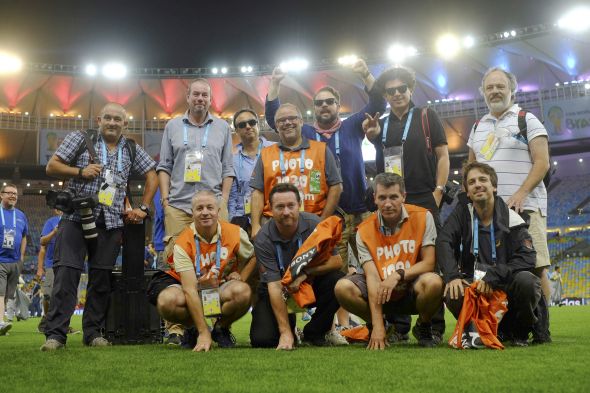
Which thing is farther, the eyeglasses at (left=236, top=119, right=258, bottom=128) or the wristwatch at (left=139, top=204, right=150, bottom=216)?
the eyeglasses at (left=236, top=119, right=258, bottom=128)

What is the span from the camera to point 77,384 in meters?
2.60

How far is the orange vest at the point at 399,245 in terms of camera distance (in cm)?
411

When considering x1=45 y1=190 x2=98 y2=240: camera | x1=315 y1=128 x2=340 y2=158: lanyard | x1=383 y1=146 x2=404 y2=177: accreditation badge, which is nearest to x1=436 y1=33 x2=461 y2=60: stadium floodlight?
x1=315 y1=128 x2=340 y2=158: lanyard

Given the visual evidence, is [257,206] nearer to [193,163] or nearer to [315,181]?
[315,181]

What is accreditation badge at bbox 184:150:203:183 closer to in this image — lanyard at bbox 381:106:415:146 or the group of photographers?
the group of photographers

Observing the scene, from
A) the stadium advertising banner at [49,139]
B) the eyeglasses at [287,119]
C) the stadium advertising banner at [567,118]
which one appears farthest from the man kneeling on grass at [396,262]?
the stadium advertising banner at [49,139]

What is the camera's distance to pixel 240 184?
20.0ft

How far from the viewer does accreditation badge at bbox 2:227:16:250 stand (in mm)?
7891

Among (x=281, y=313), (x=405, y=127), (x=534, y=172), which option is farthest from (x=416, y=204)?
(x=281, y=313)

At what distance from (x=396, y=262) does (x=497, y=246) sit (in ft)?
2.28

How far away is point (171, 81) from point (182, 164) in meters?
29.4

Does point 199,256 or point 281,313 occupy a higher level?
point 199,256

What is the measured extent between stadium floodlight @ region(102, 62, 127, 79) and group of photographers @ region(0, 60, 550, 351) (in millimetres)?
26982

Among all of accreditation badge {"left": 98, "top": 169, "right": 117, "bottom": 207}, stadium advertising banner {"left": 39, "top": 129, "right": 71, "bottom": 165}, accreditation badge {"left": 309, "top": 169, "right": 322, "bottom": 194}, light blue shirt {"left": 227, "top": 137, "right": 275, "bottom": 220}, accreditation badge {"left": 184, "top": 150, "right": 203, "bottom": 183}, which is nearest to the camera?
accreditation badge {"left": 98, "top": 169, "right": 117, "bottom": 207}
